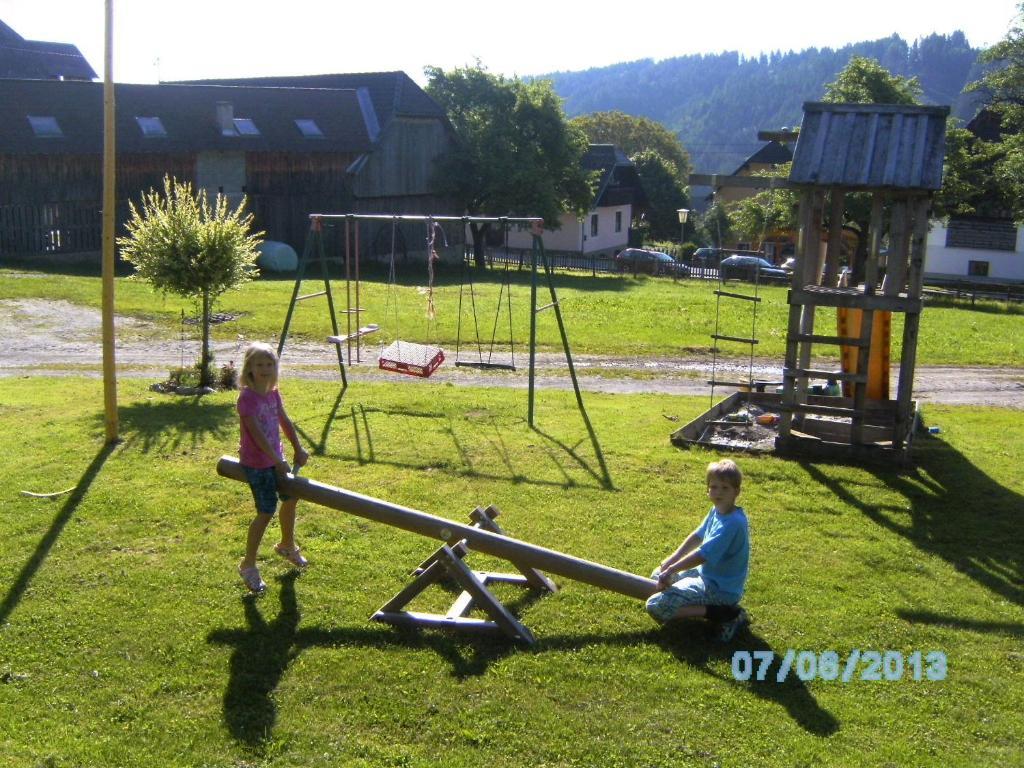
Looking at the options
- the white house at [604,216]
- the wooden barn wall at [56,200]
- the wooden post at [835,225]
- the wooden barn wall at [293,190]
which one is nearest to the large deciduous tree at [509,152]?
the wooden barn wall at [293,190]

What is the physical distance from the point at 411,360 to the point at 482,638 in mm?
7758

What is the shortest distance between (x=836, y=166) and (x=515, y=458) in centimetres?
500

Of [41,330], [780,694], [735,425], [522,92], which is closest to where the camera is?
[780,694]

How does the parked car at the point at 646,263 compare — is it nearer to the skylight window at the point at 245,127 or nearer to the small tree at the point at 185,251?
the skylight window at the point at 245,127

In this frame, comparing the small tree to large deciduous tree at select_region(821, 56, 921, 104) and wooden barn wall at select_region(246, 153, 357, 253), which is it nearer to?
wooden barn wall at select_region(246, 153, 357, 253)

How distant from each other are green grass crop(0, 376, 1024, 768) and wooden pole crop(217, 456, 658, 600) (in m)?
0.33

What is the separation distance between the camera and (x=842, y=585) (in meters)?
8.11

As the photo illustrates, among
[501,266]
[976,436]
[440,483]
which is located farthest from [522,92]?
[440,483]

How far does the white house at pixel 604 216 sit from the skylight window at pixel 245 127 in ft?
69.8

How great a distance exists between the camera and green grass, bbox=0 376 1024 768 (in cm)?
565

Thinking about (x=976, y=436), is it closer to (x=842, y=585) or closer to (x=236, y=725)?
Answer: (x=842, y=585)

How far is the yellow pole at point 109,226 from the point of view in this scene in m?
10.5

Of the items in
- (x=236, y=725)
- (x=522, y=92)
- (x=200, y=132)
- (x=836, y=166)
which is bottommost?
(x=236, y=725)

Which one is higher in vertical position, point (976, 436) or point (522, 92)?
point (522, 92)
